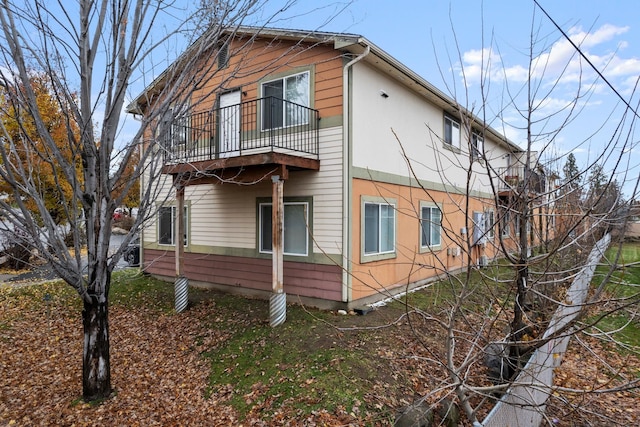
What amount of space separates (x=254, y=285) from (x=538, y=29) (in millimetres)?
7917

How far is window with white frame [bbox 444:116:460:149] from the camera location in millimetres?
12398

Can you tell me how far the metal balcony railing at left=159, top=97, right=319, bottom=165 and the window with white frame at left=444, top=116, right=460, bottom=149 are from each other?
5901 millimetres

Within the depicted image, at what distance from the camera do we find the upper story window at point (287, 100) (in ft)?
28.0

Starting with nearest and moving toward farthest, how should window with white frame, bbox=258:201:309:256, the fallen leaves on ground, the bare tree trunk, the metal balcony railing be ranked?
the fallen leaves on ground
the bare tree trunk
the metal balcony railing
window with white frame, bbox=258:201:309:256

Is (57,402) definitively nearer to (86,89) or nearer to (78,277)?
(78,277)

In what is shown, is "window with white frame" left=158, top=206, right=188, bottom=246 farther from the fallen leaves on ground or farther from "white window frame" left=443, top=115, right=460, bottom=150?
"white window frame" left=443, top=115, right=460, bottom=150

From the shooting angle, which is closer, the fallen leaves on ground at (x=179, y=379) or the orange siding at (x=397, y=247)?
the fallen leaves on ground at (x=179, y=379)

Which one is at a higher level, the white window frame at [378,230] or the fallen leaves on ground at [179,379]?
the white window frame at [378,230]

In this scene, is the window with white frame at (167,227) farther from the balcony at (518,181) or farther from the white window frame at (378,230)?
the balcony at (518,181)

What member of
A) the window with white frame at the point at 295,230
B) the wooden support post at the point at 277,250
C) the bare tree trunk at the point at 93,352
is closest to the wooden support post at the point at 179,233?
the window with white frame at the point at 295,230

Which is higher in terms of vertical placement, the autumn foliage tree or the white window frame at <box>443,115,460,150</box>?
the white window frame at <box>443,115,460,150</box>

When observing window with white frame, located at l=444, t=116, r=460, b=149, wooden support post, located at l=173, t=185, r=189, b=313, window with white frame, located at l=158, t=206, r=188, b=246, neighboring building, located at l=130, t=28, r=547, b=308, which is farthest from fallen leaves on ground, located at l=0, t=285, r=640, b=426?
window with white frame, located at l=444, t=116, r=460, b=149

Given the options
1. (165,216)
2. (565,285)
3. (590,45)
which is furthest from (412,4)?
(165,216)

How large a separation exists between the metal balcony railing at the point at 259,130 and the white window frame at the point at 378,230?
170 cm
